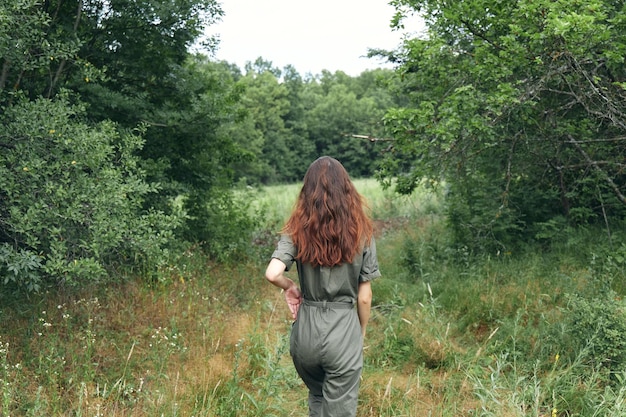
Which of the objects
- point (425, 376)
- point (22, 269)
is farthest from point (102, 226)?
point (425, 376)

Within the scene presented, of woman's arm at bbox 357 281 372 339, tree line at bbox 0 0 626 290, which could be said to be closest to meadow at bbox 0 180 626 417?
tree line at bbox 0 0 626 290

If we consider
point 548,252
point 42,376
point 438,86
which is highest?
point 438,86

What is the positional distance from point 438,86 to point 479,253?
2637 mm

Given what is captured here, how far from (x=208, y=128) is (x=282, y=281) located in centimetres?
517

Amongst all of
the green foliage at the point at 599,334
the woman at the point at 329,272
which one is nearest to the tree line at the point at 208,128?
the woman at the point at 329,272

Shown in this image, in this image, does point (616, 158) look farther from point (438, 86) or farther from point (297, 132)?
point (297, 132)

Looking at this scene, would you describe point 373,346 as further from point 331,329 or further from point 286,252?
point 286,252

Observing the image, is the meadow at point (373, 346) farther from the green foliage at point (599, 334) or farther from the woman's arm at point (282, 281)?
the woman's arm at point (282, 281)

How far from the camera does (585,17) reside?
5.11 meters

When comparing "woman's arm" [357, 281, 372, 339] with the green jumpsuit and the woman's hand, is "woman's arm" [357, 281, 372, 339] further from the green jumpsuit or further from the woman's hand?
the woman's hand

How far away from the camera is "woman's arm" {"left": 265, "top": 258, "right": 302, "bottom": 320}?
10.6 feet

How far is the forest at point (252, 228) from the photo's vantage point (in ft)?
14.4

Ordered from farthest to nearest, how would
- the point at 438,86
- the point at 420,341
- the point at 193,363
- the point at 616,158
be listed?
1. the point at 438,86
2. the point at 616,158
3. the point at 420,341
4. the point at 193,363

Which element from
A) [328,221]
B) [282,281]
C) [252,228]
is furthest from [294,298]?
[252,228]
